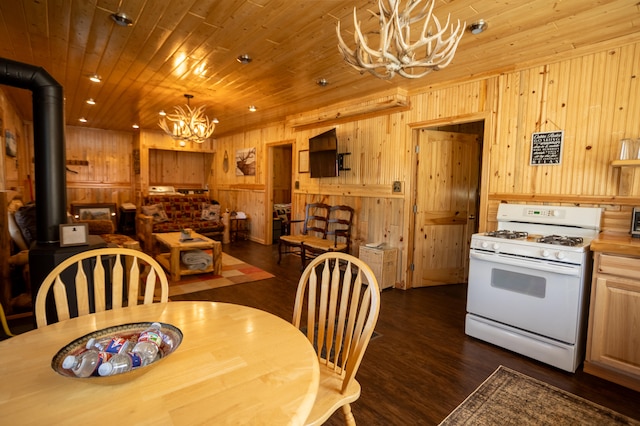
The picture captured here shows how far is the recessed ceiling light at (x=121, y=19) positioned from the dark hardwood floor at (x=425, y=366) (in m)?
2.62

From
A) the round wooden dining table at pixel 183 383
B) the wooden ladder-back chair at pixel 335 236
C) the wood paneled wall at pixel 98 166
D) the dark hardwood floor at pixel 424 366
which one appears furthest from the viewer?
the wood paneled wall at pixel 98 166

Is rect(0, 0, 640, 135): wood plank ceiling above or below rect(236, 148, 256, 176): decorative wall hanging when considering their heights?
above

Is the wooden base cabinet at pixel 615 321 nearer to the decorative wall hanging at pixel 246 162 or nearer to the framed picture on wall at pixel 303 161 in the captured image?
the framed picture on wall at pixel 303 161

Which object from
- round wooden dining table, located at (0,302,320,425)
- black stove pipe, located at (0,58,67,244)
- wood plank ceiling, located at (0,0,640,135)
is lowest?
round wooden dining table, located at (0,302,320,425)

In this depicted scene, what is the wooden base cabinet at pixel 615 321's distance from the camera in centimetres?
210

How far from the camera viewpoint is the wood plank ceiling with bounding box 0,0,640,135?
2229mm

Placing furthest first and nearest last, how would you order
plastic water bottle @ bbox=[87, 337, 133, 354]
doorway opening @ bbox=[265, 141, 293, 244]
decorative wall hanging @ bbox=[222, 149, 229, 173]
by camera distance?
decorative wall hanging @ bbox=[222, 149, 229, 173] < doorway opening @ bbox=[265, 141, 293, 244] < plastic water bottle @ bbox=[87, 337, 133, 354]

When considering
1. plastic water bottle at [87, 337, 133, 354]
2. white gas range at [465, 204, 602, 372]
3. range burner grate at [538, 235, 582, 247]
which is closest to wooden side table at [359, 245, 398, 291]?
white gas range at [465, 204, 602, 372]

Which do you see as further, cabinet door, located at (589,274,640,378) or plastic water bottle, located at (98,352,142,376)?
cabinet door, located at (589,274,640,378)

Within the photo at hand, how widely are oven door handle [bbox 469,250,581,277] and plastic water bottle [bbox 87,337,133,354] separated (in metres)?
2.56

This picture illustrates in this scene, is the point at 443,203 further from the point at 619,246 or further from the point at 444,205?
the point at 619,246

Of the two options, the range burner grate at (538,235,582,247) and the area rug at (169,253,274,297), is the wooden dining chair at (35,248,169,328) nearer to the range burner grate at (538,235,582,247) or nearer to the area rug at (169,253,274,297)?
the area rug at (169,253,274,297)

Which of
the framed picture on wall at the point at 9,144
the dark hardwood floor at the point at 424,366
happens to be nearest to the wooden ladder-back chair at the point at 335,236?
the dark hardwood floor at the point at 424,366

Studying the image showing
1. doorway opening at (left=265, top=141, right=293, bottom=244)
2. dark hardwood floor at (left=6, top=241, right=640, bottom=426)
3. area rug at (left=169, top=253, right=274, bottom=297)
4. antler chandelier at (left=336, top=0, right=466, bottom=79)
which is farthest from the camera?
doorway opening at (left=265, top=141, right=293, bottom=244)
